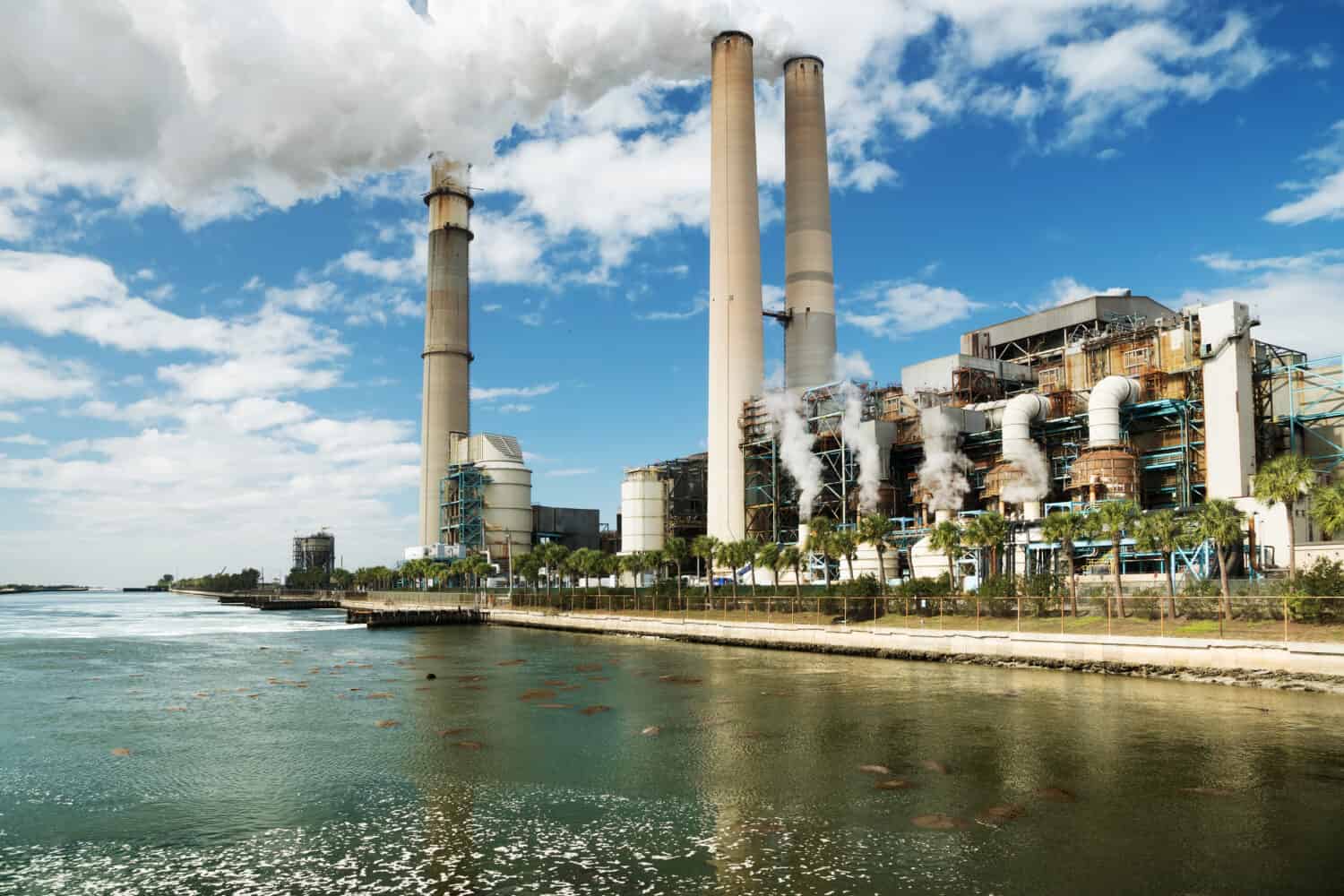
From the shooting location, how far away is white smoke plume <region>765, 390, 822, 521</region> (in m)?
110

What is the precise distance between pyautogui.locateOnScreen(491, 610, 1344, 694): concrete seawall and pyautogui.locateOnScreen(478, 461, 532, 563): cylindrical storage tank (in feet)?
286

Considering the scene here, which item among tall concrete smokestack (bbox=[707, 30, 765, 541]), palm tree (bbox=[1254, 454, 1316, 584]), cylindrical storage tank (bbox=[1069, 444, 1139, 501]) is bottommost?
palm tree (bbox=[1254, 454, 1316, 584])

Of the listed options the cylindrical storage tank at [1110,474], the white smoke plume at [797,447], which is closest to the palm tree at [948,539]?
the cylindrical storage tank at [1110,474]

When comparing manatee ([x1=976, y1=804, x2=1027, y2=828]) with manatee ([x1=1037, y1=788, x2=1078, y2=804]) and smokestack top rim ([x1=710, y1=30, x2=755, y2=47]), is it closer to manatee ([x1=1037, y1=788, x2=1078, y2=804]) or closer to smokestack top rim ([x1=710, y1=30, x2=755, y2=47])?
manatee ([x1=1037, y1=788, x2=1078, y2=804])

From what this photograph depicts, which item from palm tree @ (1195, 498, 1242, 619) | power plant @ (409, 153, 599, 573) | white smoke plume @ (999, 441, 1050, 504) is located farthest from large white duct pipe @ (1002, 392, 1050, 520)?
power plant @ (409, 153, 599, 573)

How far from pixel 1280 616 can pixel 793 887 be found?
140ft

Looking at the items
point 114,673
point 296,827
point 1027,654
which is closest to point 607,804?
point 296,827

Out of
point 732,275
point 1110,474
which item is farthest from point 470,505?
point 1110,474

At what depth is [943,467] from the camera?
9875 cm

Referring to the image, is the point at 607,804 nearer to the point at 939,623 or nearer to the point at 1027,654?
the point at 1027,654

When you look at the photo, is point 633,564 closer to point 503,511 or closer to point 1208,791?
point 503,511

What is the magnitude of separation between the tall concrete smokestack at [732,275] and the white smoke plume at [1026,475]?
3714 cm

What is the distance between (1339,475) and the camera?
7694cm

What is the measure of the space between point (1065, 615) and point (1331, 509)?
15.9m
